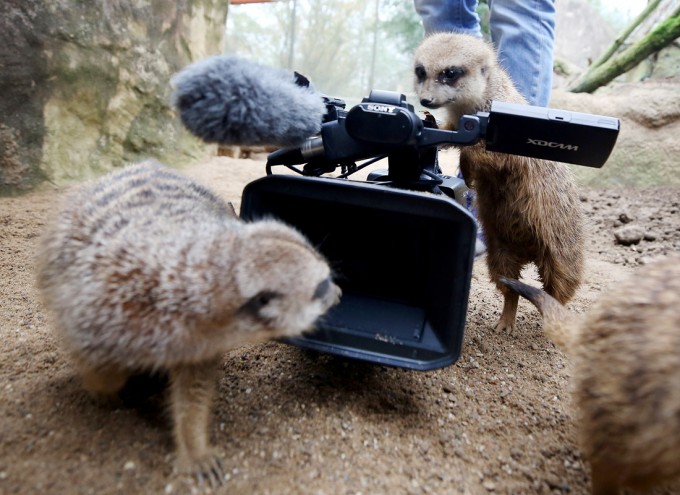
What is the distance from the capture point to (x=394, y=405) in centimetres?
168

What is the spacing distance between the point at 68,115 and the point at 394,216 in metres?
2.80

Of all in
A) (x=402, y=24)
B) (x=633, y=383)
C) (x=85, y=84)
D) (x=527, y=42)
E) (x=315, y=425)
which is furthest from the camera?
(x=402, y=24)

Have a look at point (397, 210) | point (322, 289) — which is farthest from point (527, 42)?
point (322, 289)

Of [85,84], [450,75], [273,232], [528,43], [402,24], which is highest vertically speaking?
[402,24]

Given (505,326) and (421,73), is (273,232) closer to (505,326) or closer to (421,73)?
(505,326)

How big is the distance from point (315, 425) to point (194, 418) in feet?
1.16

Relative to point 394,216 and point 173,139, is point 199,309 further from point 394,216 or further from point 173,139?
point 173,139

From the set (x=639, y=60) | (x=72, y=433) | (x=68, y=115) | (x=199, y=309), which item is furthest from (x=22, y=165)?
(x=639, y=60)

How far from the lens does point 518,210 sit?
2.27 meters

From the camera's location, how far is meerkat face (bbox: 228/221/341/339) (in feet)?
4.16

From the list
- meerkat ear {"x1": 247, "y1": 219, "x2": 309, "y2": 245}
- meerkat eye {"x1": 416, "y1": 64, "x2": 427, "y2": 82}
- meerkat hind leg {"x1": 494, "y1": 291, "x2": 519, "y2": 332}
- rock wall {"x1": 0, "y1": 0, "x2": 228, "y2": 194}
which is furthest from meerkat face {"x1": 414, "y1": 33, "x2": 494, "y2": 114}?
rock wall {"x1": 0, "y1": 0, "x2": 228, "y2": 194}

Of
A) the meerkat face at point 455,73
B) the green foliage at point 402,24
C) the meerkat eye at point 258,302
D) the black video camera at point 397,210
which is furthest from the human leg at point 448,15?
the green foliage at point 402,24

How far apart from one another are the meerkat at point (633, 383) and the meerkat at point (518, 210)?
95 cm

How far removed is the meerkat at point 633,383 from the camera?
102 centimetres
